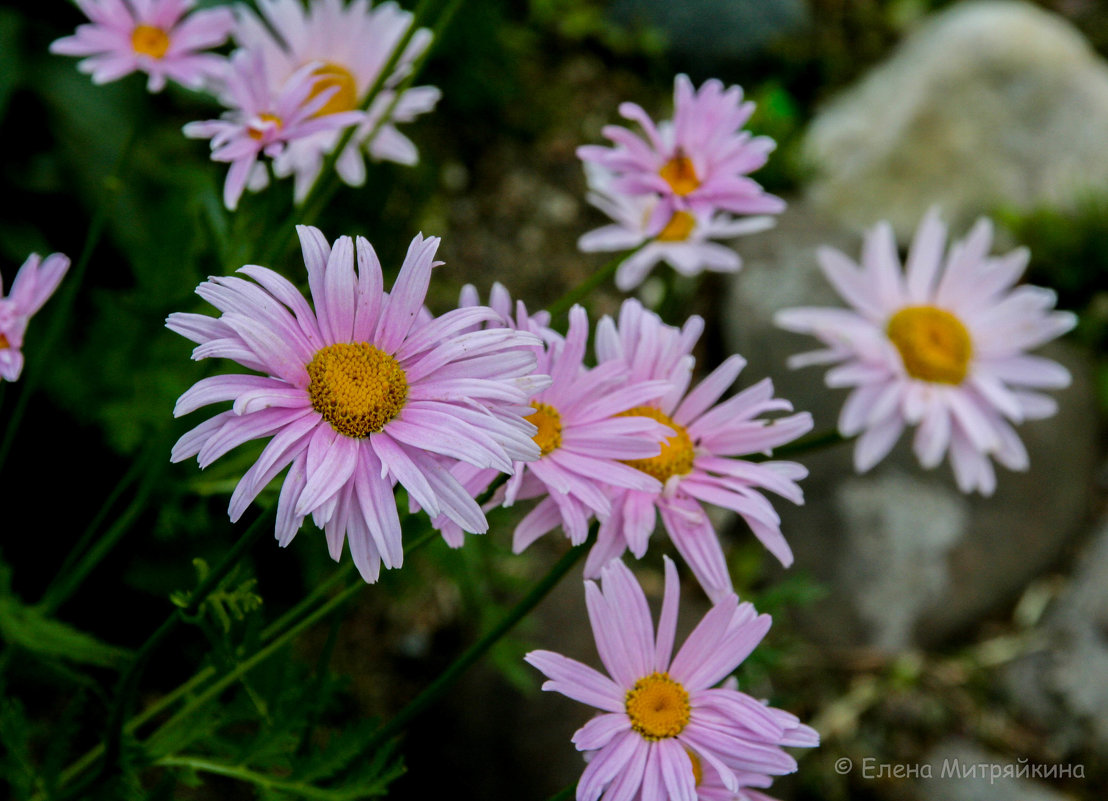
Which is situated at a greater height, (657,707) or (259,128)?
(259,128)

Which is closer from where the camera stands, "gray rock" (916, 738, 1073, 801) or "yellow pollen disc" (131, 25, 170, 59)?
"yellow pollen disc" (131, 25, 170, 59)

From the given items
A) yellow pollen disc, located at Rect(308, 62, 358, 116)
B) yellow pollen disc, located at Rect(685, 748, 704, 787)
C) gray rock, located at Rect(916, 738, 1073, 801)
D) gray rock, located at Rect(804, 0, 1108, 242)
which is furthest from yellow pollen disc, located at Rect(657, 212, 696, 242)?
gray rock, located at Rect(804, 0, 1108, 242)

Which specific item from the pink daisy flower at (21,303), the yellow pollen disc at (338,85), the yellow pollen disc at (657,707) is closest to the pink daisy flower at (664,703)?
the yellow pollen disc at (657,707)

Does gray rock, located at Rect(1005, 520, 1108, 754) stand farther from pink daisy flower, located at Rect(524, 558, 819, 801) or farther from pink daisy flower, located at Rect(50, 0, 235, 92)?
pink daisy flower, located at Rect(50, 0, 235, 92)

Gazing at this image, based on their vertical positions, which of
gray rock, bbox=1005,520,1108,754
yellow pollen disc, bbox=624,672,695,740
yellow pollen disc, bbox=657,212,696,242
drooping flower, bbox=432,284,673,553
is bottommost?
gray rock, bbox=1005,520,1108,754

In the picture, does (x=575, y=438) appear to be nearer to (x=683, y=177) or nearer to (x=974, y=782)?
(x=683, y=177)

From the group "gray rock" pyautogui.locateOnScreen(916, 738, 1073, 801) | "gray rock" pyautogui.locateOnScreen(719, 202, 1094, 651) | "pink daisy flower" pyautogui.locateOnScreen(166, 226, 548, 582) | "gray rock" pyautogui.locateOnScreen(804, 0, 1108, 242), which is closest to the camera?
"pink daisy flower" pyautogui.locateOnScreen(166, 226, 548, 582)

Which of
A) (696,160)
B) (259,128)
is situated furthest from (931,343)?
(259,128)
